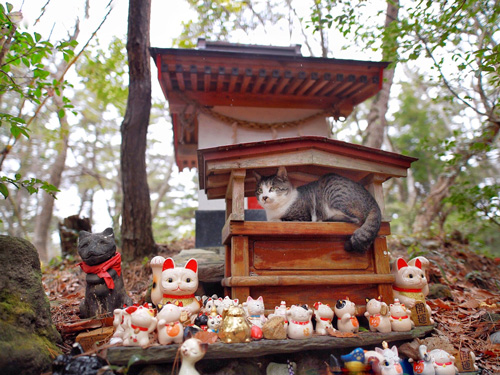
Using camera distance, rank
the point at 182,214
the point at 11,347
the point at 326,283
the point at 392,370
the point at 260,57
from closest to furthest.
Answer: the point at 11,347 < the point at 392,370 < the point at 326,283 < the point at 260,57 < the point at 182,214

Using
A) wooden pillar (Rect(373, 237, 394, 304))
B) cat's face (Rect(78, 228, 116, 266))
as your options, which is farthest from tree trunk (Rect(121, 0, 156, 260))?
wooden pillar (Rect(373, 237, 394, 304))

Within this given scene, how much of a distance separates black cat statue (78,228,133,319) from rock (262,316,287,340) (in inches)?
57.7

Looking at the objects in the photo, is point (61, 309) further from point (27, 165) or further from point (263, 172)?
point (27, 165)

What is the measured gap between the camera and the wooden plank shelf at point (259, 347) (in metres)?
2.21

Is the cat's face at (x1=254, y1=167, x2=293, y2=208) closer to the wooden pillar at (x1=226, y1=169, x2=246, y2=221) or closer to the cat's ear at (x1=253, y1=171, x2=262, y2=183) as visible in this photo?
the cat's ear at (x1=253, y1=171, x2=262, y2=183)

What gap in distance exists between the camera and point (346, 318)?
275cm

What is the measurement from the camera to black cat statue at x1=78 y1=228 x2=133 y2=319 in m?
3.05

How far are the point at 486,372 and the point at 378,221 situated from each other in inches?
59.8

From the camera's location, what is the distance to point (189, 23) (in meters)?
9.95

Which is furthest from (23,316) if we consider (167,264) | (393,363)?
(393,363)

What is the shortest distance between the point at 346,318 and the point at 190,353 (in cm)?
133

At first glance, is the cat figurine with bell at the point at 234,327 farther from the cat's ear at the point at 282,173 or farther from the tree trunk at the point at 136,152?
the tree trunk at the point at 136,152

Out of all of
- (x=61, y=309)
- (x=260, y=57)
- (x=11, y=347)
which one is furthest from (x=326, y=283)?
(x=260, y=57)

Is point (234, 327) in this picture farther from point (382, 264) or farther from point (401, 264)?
point (401, 264)
